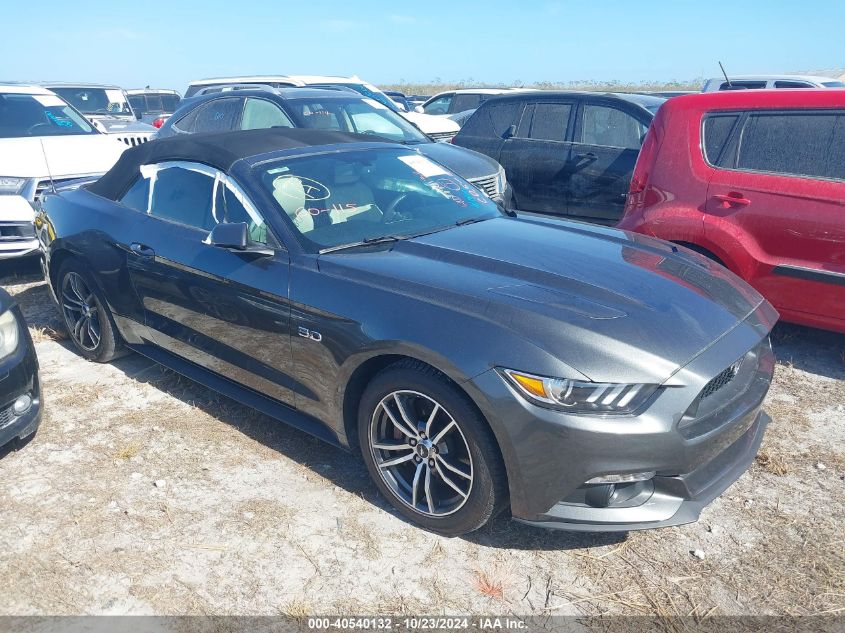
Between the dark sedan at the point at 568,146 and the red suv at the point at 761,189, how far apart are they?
83.1 inches

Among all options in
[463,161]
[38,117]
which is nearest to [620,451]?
[463,161]

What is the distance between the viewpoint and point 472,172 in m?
6.73

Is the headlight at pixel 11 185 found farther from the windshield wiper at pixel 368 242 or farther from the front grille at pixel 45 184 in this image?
the windshield wiper at pixel 368 242

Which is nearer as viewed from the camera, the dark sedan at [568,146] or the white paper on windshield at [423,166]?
the white paper on windshield at [423,166]

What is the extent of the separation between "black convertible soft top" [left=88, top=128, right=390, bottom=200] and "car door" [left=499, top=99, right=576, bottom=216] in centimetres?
347

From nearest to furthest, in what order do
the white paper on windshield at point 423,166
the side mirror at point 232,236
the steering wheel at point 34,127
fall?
the side mirror at point 232,236 < the white paper on windshield at point 423,166 < the steering wheel at point 34,127

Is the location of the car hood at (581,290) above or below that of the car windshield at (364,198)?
below

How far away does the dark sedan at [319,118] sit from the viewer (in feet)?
23.0

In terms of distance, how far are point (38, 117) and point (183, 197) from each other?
532 cm

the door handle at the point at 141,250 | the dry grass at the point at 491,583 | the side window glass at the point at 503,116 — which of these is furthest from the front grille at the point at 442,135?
the dry grass at the point at 491,583

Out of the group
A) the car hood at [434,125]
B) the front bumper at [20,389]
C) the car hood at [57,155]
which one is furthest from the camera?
the car hood at [434,125]

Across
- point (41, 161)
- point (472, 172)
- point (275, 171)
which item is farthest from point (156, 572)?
point (41, 161)

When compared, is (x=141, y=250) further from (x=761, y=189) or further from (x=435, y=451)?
(x=761, y=189)

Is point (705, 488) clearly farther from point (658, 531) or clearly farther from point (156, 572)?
point (156, 572)
